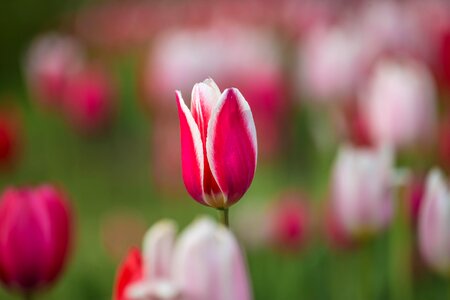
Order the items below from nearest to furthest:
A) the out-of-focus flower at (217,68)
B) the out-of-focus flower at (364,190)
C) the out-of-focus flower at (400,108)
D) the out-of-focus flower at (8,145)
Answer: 1. the out-of-focus flower at (364,190)
2. the out-of-focus flower at (400,108)
3. the out-of-focus flower at (8,145)
4. the out-of-focus flower at (217,68)

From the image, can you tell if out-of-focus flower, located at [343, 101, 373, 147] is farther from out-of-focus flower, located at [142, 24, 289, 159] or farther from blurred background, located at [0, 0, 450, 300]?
out-of-focus flower, located at [142, 24, 289, 159]

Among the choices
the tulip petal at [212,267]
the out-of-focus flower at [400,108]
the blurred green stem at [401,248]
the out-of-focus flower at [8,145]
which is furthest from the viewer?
the out-of-focus flower at [8,145]

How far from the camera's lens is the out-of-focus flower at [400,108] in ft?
6.73

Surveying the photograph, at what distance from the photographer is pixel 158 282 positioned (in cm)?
102

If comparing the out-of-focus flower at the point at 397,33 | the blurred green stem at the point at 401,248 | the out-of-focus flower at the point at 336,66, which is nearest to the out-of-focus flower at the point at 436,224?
the blurred green stem at the point at 401,248

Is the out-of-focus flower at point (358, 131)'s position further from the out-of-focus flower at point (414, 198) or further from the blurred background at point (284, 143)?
the out-of-focus flower at point (414, 198)

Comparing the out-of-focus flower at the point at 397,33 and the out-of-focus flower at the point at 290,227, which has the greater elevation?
the out-of-focus flower at the point at 397,33

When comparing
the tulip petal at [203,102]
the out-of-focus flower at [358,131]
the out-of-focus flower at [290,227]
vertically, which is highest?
the tulip petal at [203,102]

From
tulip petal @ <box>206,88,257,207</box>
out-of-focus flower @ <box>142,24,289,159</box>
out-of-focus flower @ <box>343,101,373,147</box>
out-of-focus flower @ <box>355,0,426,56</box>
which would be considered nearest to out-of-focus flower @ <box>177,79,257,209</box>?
tulip petal @ <box>206,88,257,207</box>

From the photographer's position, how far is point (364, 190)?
1520 mm

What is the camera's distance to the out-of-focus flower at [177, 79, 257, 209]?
3.42ft

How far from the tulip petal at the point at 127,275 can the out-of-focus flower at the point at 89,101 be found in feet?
6.89

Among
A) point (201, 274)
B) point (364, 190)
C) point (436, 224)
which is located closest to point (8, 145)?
point (364, 190)

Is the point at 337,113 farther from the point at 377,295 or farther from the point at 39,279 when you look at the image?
the point at 39,279
